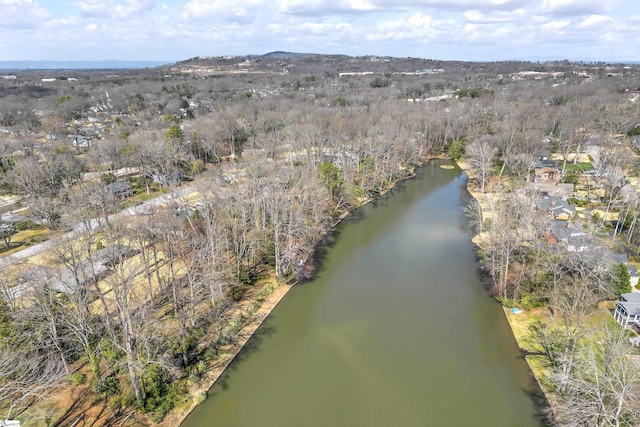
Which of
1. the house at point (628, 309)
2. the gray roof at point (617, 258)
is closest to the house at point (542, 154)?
the gray roof at point (617, 258)

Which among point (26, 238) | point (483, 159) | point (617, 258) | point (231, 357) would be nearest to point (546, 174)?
point (483, 159)

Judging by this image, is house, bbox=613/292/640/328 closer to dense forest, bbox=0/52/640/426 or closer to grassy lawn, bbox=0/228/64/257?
dense forest, bbox=0/52/640/426

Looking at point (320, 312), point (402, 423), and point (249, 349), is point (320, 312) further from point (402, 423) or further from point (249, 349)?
point (402, 423)

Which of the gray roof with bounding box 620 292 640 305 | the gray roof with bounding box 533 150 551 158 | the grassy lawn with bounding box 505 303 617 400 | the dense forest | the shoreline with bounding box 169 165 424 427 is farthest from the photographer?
the gray roof with bounding box 533 150 551 158

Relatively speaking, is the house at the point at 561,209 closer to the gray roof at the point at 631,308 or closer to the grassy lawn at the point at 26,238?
the gray roof at the point at 631,308

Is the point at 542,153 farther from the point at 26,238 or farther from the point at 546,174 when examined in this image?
the point at 26,238

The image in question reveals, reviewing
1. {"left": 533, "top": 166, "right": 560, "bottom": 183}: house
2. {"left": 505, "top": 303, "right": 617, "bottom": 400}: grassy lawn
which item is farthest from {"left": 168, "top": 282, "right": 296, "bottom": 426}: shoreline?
{"left": 533, "top": 166, "right": 560, "bottom": 183}: house
